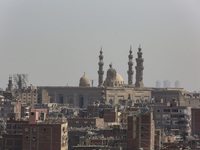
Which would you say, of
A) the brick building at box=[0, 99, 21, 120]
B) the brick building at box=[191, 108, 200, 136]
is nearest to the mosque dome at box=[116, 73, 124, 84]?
the brick building at box=[0, 99, 21, 120]

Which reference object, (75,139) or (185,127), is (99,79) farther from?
(75,139)

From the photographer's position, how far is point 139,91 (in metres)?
168

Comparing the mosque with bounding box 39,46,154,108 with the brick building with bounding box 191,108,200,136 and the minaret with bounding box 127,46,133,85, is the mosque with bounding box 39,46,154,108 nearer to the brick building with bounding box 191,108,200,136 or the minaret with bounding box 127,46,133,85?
the minaret with bounding box 127,46,133,85

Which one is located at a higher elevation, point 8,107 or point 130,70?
point 130,70

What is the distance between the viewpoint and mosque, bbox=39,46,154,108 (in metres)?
165

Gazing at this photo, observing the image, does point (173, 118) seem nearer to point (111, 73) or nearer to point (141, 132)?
point (141, 132)

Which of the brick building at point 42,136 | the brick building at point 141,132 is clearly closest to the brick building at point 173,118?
the brick building at point 42,136

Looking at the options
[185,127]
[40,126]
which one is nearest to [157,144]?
[40,126]

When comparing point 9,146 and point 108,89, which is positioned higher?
point 108,89

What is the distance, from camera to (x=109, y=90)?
16425 centimetres

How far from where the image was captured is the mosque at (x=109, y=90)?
165000mm

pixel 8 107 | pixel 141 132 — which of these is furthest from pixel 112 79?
pixel 141 132

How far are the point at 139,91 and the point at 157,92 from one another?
3.89 m

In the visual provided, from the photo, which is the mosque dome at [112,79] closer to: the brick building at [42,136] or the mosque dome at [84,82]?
the mosque dome at [84,82]
